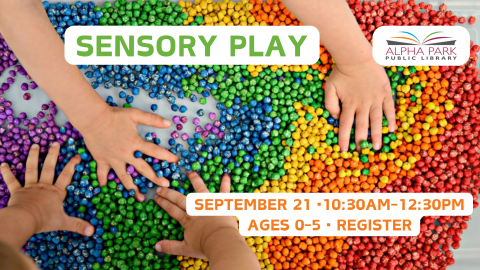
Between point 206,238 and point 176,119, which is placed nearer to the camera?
point 206,238

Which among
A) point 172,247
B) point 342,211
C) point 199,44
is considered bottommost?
point 172,247

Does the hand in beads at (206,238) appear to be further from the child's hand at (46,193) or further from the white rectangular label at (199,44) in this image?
the white rectangular label at (199,44)

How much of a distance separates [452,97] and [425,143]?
0.21 m

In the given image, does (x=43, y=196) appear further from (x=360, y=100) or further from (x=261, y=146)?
(x=360, y=100)

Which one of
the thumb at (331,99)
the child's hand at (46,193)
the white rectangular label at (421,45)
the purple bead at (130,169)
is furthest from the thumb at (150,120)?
the white rectangular label at (421,45)

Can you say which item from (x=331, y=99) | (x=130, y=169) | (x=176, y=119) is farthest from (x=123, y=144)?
(x=331, y=99)

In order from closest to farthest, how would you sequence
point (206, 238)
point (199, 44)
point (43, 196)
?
1. point (206, 238)
2. point (43, 196)
3. point (199, 44)

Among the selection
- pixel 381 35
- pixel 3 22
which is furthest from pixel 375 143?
pixel 3 22

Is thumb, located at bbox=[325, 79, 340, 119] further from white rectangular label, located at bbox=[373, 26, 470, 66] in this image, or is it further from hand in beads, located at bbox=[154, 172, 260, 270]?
hand in beads, located at bbox=[154, 172, 260, 270]

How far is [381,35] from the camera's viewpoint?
5.28ft

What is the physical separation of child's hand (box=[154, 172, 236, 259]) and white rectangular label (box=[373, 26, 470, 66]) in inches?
30.5

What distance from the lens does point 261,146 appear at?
5.04 feet

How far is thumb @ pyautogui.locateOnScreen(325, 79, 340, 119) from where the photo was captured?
5.07ft

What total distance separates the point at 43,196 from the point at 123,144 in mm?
327
